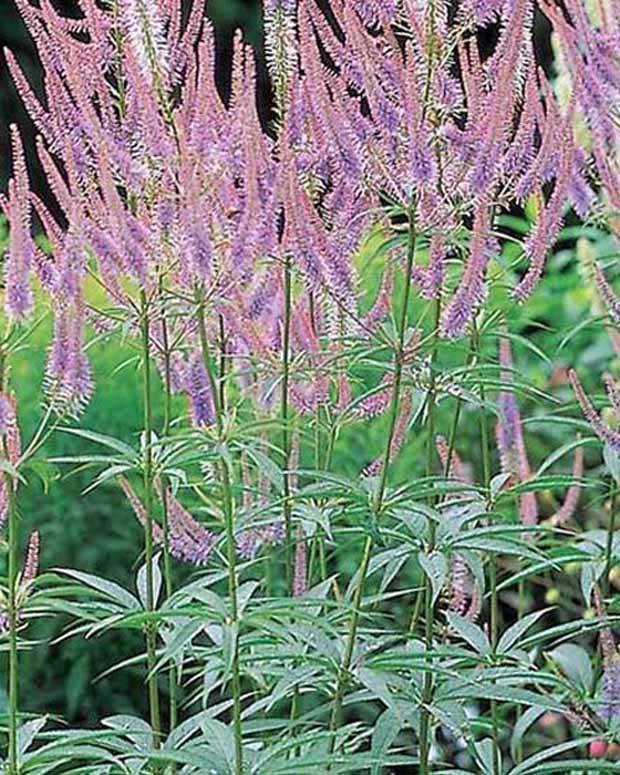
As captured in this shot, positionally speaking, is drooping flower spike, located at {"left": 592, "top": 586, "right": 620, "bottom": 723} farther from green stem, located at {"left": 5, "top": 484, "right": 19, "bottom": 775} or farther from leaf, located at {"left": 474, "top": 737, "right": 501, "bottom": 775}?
green stem, located at {"left": 5, "top": 484, "right": 19, "bottom": 775}

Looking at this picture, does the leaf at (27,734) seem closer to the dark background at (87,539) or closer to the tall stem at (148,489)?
the tall stem at (148,489)

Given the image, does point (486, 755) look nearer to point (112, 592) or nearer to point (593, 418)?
point (593, 418)

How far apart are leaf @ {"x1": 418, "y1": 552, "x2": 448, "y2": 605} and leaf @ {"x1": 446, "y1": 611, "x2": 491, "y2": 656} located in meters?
0.28

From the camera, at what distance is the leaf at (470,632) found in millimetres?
3172

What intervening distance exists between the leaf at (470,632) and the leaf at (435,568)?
0.28m

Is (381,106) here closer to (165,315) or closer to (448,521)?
(165,315)

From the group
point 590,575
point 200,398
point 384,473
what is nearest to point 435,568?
point 384,473

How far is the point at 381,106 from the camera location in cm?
276

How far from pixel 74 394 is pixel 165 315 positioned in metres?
0.24

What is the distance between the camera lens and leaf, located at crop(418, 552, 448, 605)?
2789mm

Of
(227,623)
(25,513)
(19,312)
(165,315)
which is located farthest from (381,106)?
(25,513)

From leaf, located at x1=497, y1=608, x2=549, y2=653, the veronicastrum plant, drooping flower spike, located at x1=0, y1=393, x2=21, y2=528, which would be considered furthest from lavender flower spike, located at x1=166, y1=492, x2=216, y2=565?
leaf, located at x1=497, y1=608, x2=549, y2=653

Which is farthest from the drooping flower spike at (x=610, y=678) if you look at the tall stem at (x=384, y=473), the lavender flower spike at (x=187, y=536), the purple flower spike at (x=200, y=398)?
the purple flower spike at (x=200, y=398)

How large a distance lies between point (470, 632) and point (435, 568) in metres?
0.39
